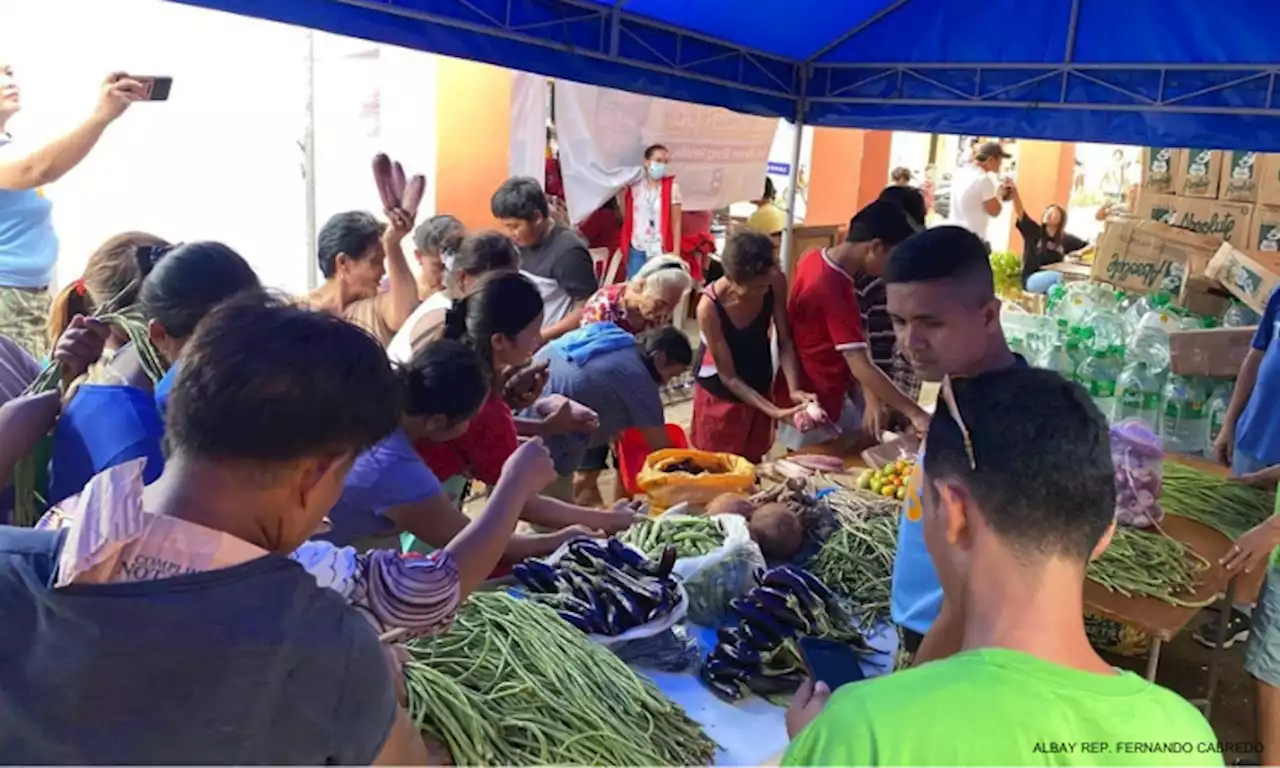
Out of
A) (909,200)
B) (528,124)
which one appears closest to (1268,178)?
(909,200)

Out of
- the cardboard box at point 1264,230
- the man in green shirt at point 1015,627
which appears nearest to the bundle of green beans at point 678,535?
the man in green shirt at point 1015,627

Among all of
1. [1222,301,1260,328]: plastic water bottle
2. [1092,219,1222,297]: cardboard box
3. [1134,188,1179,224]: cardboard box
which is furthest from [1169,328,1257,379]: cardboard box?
[1134,188,1179,224]: cardboard box

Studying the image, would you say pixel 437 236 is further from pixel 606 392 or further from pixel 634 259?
pixel 634 259

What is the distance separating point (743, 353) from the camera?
4273 millimetres

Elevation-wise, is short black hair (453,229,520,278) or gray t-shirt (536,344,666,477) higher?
short black hair (453,229,520,278)

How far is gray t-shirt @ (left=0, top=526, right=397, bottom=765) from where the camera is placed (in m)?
1.03

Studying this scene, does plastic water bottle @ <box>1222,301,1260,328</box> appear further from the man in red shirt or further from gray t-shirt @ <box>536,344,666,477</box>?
gray t-shirt @ <box>536,344,666,477</box>

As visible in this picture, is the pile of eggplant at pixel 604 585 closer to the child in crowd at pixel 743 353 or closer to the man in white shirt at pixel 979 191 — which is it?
the child in crowd at pixel 743 353

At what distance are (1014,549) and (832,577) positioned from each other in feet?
5.15

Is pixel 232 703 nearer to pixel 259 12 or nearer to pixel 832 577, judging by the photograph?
pixel 832 577

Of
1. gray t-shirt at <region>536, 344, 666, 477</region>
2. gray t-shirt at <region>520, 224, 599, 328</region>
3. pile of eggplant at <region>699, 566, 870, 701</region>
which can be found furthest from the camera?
gray t-shirt at <region>520, 224, 599, 328</region>

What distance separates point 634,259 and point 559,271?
284 cm

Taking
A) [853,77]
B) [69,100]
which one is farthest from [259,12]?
[853,77]

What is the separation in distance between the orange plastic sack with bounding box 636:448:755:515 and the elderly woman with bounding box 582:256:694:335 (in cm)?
102
